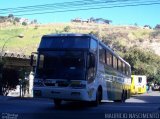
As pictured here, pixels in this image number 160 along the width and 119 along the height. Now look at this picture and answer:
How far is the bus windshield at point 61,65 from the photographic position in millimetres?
20458

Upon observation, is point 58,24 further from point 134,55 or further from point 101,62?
point 101,62

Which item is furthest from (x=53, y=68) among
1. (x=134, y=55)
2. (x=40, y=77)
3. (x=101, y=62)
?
(x=134, y=55)

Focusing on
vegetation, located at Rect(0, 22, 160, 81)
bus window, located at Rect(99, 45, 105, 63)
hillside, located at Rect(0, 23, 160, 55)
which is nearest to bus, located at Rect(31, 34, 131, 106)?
bus window, located at Rect(99, 45, 105, 63)

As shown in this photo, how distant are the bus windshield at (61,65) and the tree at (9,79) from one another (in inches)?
801

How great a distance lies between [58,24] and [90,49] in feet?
500

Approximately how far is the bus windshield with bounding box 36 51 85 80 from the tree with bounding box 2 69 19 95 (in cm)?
2033

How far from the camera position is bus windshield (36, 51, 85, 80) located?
2046 centimetres

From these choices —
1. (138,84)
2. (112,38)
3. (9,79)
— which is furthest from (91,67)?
(112,38)

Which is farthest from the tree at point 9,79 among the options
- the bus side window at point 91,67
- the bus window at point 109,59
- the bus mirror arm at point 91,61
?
the bus mirror arm at point 91,61

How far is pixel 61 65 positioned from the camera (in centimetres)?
2067

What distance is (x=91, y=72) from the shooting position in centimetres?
2123

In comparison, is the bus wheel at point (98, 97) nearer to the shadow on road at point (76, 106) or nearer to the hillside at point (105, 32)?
the shadow on road at point (76, 106)

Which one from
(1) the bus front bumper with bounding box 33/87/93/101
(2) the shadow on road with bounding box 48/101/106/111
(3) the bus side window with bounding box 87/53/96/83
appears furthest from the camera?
(2) the shadow on road with bounding box 48/101/106/111

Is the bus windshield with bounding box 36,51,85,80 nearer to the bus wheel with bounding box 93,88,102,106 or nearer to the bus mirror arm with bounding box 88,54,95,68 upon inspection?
the bus mirror arm with bounding box 88,54,95,68
